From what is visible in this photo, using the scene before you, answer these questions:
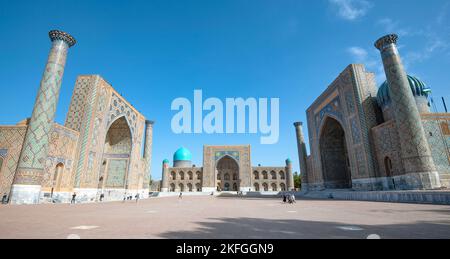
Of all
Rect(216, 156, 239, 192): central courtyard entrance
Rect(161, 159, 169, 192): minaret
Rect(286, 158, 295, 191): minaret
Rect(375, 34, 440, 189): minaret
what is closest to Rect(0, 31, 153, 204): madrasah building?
Rect(375, 34, 440, 189): minaret

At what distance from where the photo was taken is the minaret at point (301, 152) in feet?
92.5

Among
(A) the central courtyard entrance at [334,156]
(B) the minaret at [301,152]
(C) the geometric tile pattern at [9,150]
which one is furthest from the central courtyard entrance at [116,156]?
(B) the minaret at [301,152]

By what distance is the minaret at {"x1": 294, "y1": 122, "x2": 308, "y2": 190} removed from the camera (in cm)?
2820

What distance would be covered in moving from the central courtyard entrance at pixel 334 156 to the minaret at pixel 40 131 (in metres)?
23.3

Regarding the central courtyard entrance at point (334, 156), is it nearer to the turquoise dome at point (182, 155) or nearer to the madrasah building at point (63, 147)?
the madrasah building at point (63, 147)

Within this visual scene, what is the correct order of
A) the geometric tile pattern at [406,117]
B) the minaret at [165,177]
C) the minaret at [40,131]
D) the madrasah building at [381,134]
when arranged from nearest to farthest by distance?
the minaret at [40,131] → the geometric tile pattern at [406,117] → the madrasah building at [381,134] → the minaret at [165,177]

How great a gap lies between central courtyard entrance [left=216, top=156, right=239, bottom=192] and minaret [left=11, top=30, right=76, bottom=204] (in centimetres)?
3301

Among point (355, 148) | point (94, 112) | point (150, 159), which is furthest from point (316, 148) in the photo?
point (94, 112)

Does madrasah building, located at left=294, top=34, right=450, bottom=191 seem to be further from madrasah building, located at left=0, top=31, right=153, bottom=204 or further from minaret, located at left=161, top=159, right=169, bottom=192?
minaret, located at left=161, top=159, right=169, bottom=192

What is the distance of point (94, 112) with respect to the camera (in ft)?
54.8

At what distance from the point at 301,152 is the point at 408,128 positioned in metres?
16.3
